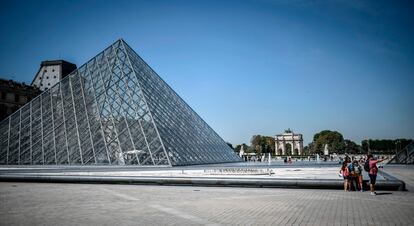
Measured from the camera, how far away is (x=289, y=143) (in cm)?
11462

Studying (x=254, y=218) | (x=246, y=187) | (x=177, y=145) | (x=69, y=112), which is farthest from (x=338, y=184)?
(x=69, y=112)

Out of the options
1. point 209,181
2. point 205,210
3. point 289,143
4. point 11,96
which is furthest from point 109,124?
point 289,143

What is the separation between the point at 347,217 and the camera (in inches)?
256

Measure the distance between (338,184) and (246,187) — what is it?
10.3ft

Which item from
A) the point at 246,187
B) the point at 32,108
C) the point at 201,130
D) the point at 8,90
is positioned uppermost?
the point at 8,90

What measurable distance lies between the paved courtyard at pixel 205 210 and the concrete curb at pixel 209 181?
2.02 m

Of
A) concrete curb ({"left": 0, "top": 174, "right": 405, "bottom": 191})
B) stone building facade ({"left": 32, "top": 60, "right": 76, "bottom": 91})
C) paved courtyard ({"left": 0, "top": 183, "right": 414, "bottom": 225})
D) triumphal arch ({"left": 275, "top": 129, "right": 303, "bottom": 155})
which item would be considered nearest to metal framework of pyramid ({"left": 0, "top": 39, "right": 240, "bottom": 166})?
concrete curb ({"left": 0, "top": 174, "right": 405, "bottom": 191})

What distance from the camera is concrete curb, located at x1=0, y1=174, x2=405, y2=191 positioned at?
11.6 meters

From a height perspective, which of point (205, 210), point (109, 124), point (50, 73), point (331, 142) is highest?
point (50, 73)

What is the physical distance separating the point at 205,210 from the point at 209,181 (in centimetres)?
538

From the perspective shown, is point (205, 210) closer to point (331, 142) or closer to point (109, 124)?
point (109, 124)

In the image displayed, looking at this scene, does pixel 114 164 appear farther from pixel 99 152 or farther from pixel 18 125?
pixel 18 125

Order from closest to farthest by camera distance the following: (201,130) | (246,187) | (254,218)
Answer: (254,218) < (246,187) < (201,130)

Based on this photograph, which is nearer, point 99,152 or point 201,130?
point 99,152
